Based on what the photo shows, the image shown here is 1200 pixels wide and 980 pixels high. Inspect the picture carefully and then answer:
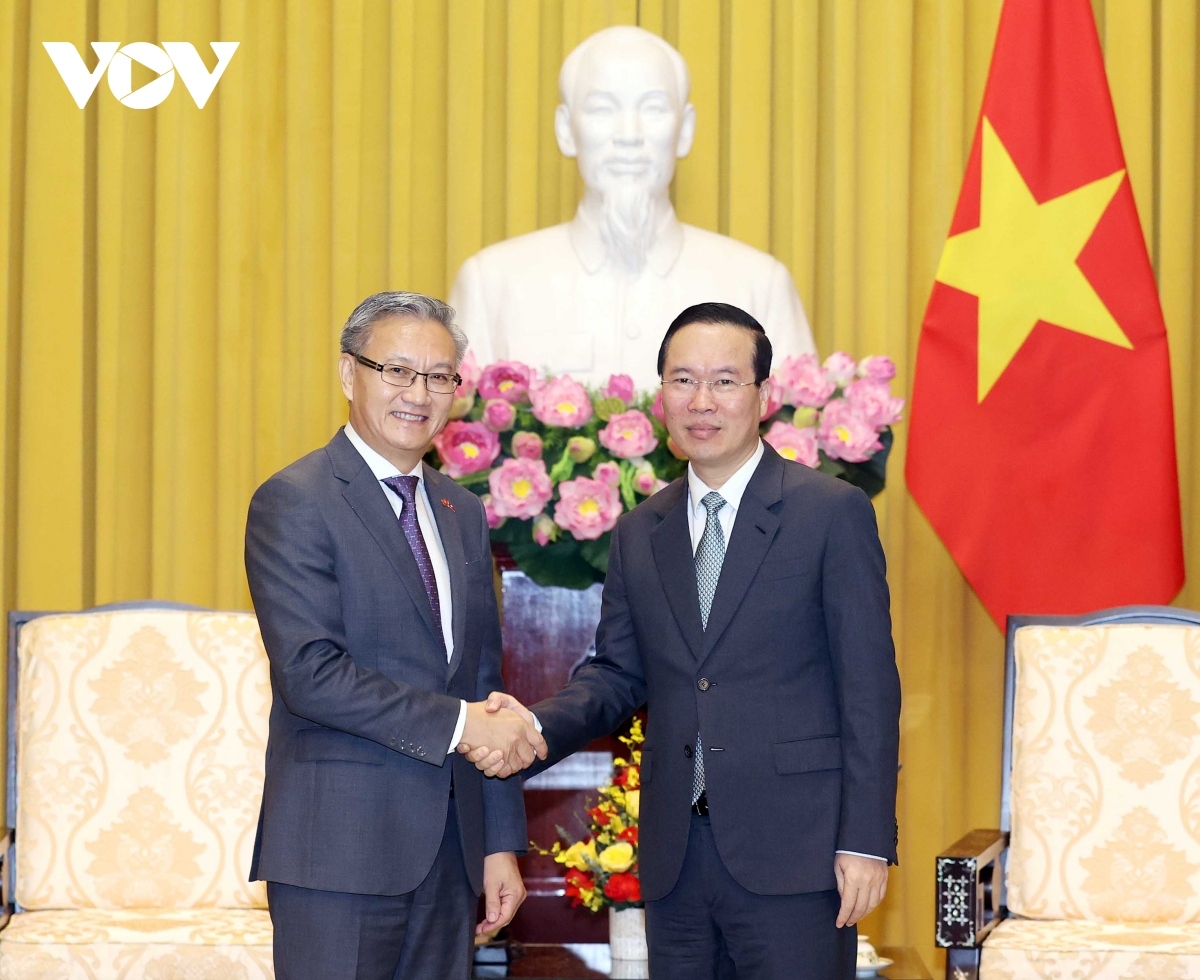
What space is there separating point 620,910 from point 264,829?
98 cm

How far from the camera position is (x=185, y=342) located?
4441 millimetres

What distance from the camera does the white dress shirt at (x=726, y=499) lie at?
7.73 feet

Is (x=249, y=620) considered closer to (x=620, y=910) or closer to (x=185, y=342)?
(x=620, y=910)

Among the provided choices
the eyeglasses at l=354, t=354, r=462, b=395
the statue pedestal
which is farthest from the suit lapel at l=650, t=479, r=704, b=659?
the statue pedestal

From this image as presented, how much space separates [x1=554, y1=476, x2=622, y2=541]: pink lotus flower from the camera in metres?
2.96

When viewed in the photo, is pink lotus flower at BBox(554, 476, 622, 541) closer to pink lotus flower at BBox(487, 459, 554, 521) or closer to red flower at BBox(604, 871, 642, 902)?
pink lotus flower at BBox(487, 459, 554, 521)

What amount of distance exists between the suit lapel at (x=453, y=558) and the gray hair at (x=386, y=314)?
21 centimetres

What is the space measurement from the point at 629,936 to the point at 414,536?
1077 mm

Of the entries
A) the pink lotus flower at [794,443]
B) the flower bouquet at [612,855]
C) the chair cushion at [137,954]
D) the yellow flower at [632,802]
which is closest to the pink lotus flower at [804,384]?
the pink lotus flower at [794,443]

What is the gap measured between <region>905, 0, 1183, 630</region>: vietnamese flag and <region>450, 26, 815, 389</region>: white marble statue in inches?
17.9

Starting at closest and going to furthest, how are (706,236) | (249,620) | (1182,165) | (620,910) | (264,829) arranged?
(264,829) < (620,910) < (249,620) < (706,236) < (1182,165)

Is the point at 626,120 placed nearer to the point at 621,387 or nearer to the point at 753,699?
the point at 621,387

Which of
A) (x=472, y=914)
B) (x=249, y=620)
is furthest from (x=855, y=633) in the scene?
(x=249, y=620)

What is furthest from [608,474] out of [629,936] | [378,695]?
[378,695]
